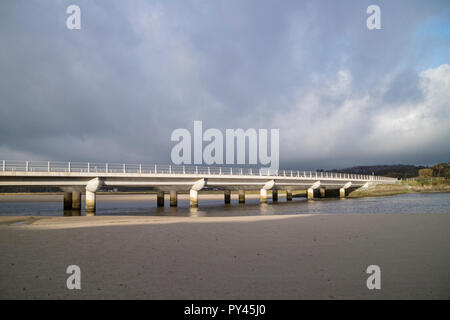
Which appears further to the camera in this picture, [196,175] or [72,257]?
[196,175]

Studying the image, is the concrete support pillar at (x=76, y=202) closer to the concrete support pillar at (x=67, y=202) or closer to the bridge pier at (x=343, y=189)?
the concrete support pillar at (x=67, y=202)

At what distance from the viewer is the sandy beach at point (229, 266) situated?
6719 millimetres

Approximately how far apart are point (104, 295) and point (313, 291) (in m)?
4.64

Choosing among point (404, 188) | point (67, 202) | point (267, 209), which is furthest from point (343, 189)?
point (67, 202)

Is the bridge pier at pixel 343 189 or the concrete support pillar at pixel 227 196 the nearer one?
the concrete support pillar at pixel 227 196

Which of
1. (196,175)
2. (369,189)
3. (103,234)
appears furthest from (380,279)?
(369,189)

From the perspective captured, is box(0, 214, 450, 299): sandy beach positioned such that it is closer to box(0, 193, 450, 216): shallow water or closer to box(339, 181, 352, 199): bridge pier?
box(0, 193, 450, 216): shallow water

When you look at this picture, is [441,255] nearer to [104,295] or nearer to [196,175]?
[104,295]

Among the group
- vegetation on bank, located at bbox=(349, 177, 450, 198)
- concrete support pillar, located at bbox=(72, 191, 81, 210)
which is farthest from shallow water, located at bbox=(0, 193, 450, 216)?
vegetation on bank, located at bbox=(349, 177, 450, 198)

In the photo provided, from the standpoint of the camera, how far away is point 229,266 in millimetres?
8906

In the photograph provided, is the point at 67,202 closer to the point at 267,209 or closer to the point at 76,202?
the point at 76,202

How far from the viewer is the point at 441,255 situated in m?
9.97

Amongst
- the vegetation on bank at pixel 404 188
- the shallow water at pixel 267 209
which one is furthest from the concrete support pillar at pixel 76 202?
the vegetation on bank at pixel 404 188

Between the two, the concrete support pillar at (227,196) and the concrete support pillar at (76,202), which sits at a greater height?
the concrete support pillar at (76,202)
